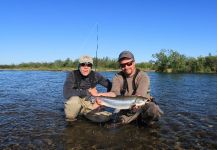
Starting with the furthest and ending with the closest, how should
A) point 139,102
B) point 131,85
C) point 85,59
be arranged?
point 85,59, point 131,85, point 139,102

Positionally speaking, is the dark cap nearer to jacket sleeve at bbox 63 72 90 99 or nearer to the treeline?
jacket sleeve at bbox 63 72 90 99

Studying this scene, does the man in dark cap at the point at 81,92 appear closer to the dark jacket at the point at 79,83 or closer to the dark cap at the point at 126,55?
the dark jacket at the point at 79,83

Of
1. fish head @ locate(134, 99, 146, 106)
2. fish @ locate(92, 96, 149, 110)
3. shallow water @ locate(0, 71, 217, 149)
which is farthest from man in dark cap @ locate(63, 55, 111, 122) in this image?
fish head @ locate(134, 99, 146, 106)

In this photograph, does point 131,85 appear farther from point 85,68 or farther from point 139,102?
point 85,68

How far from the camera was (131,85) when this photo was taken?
816cm

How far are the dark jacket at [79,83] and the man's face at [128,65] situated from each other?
134 cm

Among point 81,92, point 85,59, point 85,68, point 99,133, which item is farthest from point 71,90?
point 99,133

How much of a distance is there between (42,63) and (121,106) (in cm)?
8877

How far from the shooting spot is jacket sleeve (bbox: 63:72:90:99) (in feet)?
28.3

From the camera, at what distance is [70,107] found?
854cm

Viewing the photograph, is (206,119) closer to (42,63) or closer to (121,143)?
(121,143)

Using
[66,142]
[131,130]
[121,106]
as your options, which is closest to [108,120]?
[131,130]

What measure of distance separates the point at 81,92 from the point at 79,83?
1.23ft

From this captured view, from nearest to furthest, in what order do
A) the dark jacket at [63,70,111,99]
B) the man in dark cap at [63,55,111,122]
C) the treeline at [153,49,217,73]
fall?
the man in dark cap at [63,55,111,122] → the dark jacket at [63,70,111,99] → the treeline at [153,49,217,73]
